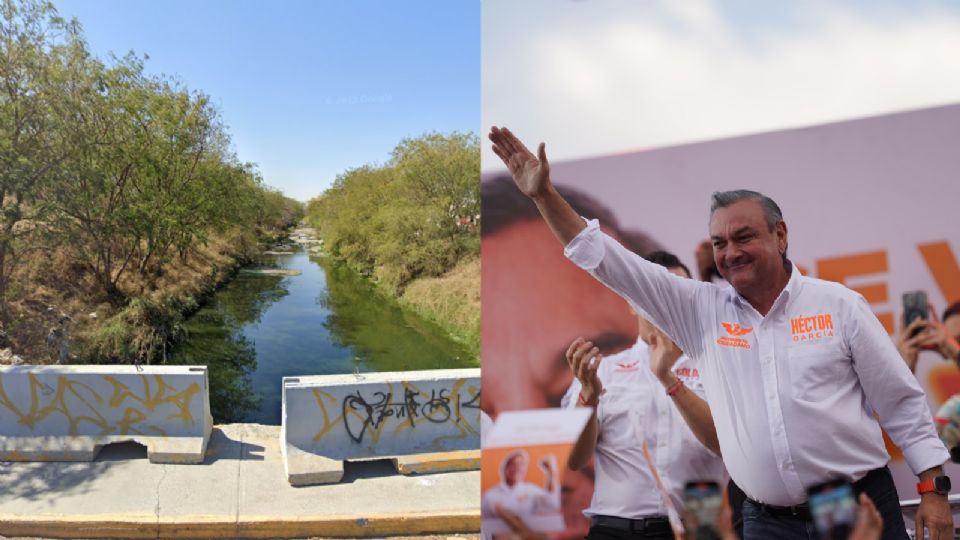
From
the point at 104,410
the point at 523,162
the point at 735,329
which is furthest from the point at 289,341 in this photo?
the point at 735,329

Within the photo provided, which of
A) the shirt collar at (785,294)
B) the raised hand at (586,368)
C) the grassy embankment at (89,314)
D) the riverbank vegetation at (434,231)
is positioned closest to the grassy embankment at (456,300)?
the riverbank vegetation at (434,231)

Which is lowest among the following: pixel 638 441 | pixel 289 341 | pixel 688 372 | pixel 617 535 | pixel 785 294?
pixel 289 341

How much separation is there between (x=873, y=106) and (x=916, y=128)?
0.16 metres

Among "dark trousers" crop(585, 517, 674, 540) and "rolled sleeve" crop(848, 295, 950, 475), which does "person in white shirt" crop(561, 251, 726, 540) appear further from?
"rolled sleeve" crop(848, 295, 950, 475)

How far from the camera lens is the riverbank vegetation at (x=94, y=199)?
26.9ft

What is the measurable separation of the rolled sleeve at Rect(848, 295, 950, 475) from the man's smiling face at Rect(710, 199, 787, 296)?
0.27m

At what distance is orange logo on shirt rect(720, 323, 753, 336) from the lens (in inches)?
69.2

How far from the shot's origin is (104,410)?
4930 mm

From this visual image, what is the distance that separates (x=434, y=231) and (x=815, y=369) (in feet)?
35.4

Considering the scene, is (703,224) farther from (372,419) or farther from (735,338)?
(372,419)

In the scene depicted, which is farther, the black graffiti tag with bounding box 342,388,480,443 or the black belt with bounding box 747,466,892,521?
the black graffiti tag with bounding box 342,388,480,443

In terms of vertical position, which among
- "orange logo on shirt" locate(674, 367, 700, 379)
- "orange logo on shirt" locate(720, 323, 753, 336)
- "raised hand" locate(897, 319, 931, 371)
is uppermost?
"orange logo on shirt" locate(720, 323, 753, 336)

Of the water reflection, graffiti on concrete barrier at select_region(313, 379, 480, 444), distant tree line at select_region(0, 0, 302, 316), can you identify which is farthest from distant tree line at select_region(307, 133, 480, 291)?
graffiti on concrete barrier at select_region(313, 379, 480, 444)

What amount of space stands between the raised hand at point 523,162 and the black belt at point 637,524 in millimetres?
997
